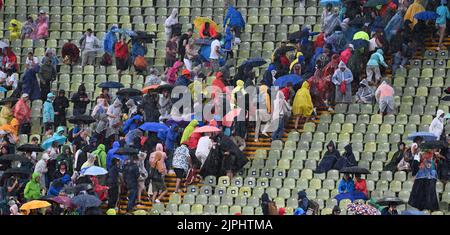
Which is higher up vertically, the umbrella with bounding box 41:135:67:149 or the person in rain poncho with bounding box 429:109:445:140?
the person in rain poncho with bounding box 429:109:445:140

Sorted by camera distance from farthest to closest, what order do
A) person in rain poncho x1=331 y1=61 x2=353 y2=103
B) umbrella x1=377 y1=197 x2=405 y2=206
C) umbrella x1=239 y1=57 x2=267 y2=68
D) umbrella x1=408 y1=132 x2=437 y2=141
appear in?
umbrella x1=239 y1=57 x2=267 y2=68 < person in rain poncho x1=331 y1=61 x2=353 y2=103 < umbrella x1=408 y1=132 x2=437 y2=141 < umbrella x1=377 y1=197 x2=405 y2=206

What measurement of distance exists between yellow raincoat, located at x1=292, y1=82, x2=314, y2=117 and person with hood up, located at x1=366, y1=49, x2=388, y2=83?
1.35 metres

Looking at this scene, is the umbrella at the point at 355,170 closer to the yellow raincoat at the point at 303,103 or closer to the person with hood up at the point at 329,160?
the person with hood up at the point at 329,160

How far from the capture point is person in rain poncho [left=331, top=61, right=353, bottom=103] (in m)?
46.6

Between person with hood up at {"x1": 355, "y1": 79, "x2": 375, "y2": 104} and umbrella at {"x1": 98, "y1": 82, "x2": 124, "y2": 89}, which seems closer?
person with hood up at {"x1": 355, "y1": 79, "x2": 375, "y2": 104}

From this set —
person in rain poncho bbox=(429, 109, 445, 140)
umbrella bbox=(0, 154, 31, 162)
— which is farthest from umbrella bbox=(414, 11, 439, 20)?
umbrella bbox=(0, 154, 31, 162)

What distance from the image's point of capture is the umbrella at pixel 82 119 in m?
47.6

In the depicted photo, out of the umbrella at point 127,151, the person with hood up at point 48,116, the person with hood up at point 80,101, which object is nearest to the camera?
the umbrella at point 127,151

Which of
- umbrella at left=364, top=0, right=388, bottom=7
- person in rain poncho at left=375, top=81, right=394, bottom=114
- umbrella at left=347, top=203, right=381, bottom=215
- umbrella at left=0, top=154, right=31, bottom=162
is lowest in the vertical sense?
umbrella at left=347, top=203, right=381, bottom=215

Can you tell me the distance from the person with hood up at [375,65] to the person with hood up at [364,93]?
0.23 m

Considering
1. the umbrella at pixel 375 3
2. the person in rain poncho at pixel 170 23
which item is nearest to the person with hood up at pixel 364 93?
the umbrella at pixel 375 3

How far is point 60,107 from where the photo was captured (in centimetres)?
4897

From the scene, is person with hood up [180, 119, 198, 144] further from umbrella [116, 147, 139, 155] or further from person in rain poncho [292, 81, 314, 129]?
person in rain poncho [292, 81, 314, 129]
